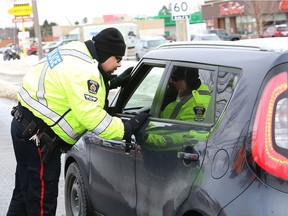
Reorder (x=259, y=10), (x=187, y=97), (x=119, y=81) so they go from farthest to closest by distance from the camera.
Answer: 1. (x=259, y=10)
2. (x=119, y=81)
3. (x=187, y=97)

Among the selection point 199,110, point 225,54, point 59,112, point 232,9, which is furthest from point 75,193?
point 232,9

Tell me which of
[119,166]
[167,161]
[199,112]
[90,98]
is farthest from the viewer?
[119,166]

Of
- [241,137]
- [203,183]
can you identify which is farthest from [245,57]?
[203,183]

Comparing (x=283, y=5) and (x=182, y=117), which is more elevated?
(x=283, y=5)

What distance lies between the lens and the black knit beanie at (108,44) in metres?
3.59

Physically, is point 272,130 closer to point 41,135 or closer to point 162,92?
point 162,92

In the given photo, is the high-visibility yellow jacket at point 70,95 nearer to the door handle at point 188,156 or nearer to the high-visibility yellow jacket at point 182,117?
the high-visibility yellow jacket at point 182,117

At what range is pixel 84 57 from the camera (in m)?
3.50

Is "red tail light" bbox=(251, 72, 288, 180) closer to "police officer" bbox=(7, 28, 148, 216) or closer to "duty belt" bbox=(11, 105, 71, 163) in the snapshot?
"police officer" bbox=(7, 28, 148, 216)

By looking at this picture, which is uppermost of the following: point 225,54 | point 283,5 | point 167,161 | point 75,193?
point 283,5

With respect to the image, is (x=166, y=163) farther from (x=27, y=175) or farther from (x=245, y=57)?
(x=27, y=175)

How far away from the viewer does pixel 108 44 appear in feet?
11.8

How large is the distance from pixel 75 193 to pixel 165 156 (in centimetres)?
178

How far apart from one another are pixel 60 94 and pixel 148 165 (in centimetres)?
79
